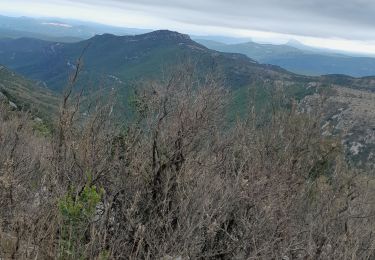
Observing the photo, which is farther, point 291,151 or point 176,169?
point 291,151

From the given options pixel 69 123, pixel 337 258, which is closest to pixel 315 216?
pixel 337 258

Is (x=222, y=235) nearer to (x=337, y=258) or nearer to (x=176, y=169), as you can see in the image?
(x=176, y=169)

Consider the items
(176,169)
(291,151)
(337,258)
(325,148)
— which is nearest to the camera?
(337,258)

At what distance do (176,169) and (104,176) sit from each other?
1747 millimetres

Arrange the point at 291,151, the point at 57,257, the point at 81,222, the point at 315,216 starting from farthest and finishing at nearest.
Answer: the point at 291,151
the point at 315,216
the point at 81,222
the point at 57,257

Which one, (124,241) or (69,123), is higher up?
(69,123)

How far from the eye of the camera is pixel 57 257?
618 cm

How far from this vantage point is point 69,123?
34.2 ft

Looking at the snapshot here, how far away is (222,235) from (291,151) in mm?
8364

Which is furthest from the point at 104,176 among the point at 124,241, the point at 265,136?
the point at 265,136

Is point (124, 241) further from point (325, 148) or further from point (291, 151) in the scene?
point (325, 148)

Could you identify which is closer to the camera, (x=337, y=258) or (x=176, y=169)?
(x=337, y=258)

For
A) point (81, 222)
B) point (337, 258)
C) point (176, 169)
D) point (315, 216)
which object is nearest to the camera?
point (81, 222)

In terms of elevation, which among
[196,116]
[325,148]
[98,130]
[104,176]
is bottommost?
[325,148]
